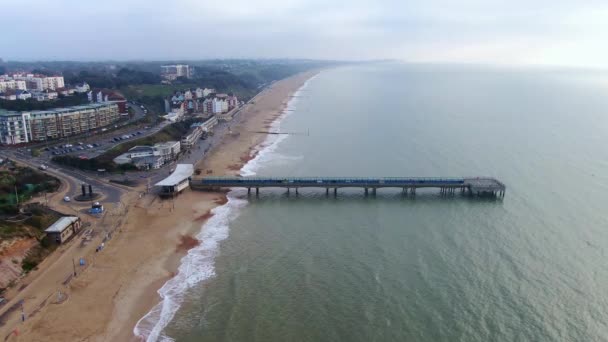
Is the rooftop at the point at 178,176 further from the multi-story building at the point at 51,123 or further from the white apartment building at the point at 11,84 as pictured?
the white apartment building at the point at 11,84

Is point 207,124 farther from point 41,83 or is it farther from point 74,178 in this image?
point 41,83

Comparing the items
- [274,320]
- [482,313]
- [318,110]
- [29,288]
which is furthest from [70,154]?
[318,110]

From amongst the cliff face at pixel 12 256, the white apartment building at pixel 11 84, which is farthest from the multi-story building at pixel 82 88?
the cliff face at pixel 12 256

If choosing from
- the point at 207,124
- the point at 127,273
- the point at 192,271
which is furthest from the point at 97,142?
the point at 192,271

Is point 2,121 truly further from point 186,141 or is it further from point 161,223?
point 161,223

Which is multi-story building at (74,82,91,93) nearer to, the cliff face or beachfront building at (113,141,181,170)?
beachfront building at (113,141,181,170)

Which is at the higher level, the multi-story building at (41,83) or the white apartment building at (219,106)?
the multi-story building at (41,83)
